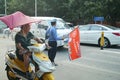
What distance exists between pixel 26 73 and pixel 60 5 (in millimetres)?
32802

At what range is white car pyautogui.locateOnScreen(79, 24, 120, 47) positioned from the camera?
16.4 meters

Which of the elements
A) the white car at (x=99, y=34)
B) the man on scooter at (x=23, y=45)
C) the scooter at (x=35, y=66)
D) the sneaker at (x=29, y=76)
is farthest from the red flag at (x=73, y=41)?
the white car at (x=99, y=34)

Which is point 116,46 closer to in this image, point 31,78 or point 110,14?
point 31,78

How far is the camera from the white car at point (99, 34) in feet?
53.8

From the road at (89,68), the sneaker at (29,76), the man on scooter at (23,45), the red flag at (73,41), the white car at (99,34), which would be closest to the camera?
the man on scooter at (23,45)

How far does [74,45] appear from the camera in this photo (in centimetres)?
742

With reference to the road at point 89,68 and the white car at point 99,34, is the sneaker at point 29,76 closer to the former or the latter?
the road at point 89,68

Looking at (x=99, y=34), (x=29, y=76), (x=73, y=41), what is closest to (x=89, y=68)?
(x=73, y=41)

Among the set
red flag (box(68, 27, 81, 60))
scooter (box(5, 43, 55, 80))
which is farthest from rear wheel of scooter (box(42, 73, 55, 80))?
red flag (box(68, 27, 81, 60))

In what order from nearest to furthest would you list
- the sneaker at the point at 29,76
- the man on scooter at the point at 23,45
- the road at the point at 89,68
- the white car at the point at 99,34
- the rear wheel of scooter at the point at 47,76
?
1. the rear wheel of scooter at the point at 47,76
2. the man on scooter at the point at 23,45
3. the sneaker at the point at 29,76
4. the road at the point at 89,68
5. the white car at the point at 99,34

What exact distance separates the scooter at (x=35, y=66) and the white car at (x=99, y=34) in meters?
9.68

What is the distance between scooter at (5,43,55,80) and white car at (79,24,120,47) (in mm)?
9681

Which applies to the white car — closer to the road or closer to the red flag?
the road

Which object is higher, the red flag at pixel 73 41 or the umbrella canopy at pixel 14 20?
the umbrella canopy at pixel 14 20
